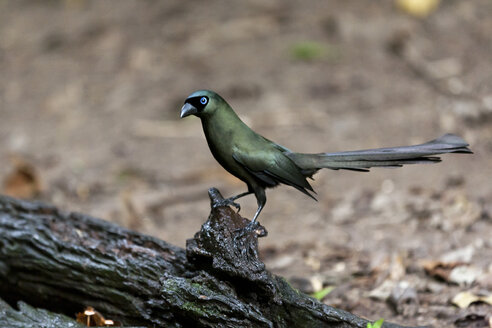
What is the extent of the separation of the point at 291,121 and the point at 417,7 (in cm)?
302

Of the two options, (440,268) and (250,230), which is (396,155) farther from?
(440,268)

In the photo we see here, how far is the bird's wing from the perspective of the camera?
3.16m

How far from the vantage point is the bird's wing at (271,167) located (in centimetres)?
316

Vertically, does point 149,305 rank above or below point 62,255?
below

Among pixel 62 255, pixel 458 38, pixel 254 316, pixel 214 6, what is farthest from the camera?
pixel 214 6

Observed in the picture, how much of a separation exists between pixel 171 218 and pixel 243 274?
10.4 feet

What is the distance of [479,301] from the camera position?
3.54m

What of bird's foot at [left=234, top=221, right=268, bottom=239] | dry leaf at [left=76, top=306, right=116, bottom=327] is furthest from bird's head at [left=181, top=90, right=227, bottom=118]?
dry leaf at [left=76, top=306, right=116, bottom=327]

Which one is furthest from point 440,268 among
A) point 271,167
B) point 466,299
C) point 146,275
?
point 146,275

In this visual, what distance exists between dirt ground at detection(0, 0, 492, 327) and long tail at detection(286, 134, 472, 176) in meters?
0.95

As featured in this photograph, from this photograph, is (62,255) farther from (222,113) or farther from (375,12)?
(375,12)

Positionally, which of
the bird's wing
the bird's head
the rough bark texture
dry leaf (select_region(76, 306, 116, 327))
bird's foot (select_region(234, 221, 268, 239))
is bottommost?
dry leaf (select_region(76, 306, 116, 327))

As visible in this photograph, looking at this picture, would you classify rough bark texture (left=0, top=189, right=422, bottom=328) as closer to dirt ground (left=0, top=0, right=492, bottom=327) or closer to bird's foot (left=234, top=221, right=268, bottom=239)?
bird's foot (left=234, top=221, right=268, bottom=239)

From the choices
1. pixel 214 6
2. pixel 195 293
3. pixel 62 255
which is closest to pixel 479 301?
pixel 195 293
